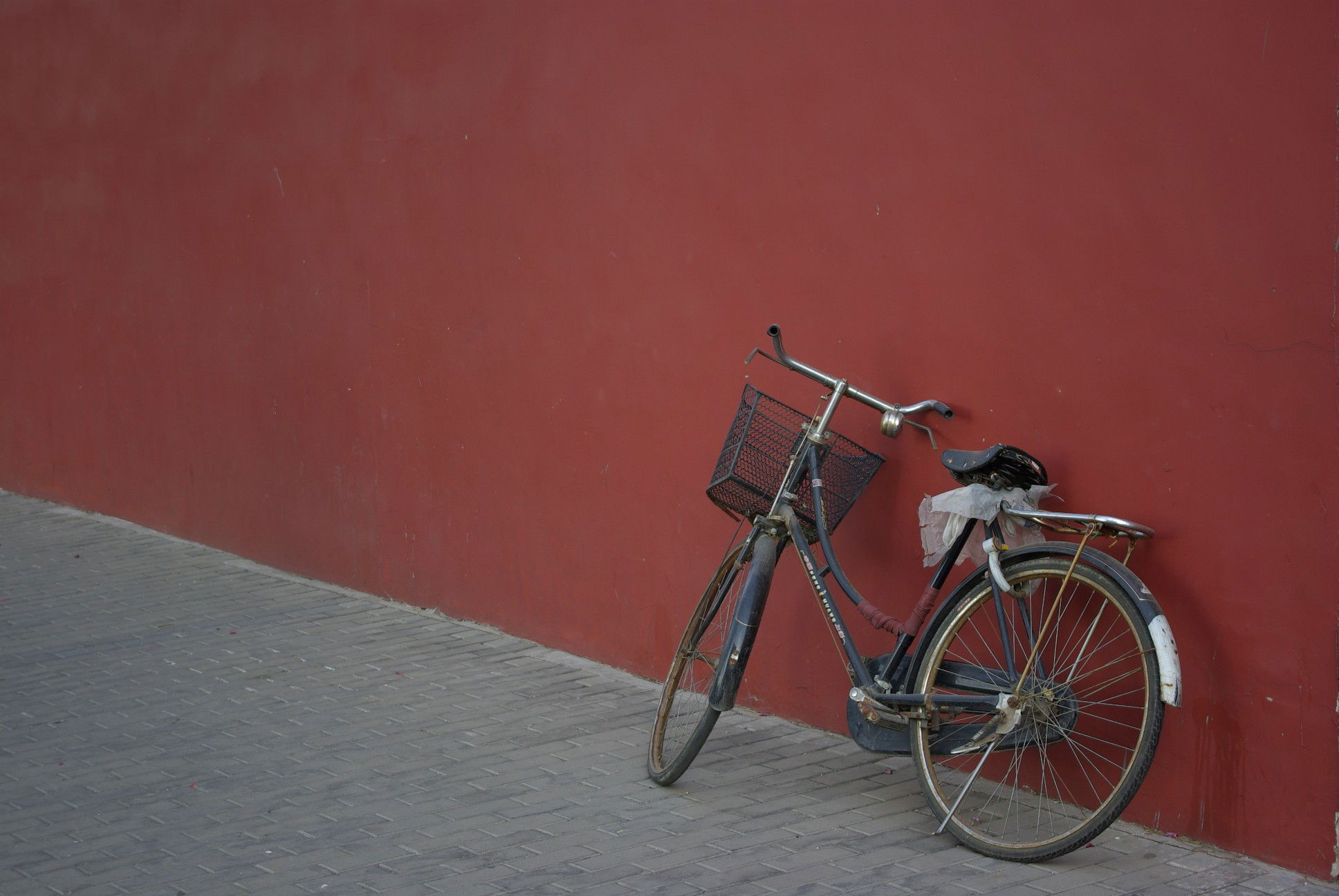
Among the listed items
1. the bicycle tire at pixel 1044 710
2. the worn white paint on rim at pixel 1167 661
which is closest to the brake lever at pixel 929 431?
the bicycle tire at pixel 1044 710

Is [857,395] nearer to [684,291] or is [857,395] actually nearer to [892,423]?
[892,423]

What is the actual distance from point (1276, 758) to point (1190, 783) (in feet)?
0.94

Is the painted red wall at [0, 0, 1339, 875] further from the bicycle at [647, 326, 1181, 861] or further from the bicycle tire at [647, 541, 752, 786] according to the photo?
the bicycle tire at [647, 541, 752, 786]

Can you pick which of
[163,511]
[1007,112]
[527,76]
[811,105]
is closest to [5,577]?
[163,511]

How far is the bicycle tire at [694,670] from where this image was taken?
475 centimetres

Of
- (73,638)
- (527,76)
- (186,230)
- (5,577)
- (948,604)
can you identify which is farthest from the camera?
(186,230)

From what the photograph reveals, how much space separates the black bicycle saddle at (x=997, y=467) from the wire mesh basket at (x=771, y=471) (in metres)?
0.46

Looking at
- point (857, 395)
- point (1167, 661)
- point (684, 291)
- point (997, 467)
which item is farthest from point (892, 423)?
point (684, 291)

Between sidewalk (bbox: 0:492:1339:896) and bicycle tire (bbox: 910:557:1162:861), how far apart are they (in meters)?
0.14

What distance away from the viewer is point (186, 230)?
9070mm

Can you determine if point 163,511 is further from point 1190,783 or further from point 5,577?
point 1190,783

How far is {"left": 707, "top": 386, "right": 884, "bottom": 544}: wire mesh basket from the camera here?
461cm

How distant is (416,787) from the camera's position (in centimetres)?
477

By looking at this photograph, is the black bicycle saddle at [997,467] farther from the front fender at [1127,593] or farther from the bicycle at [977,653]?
the front fender at [1127,593]
